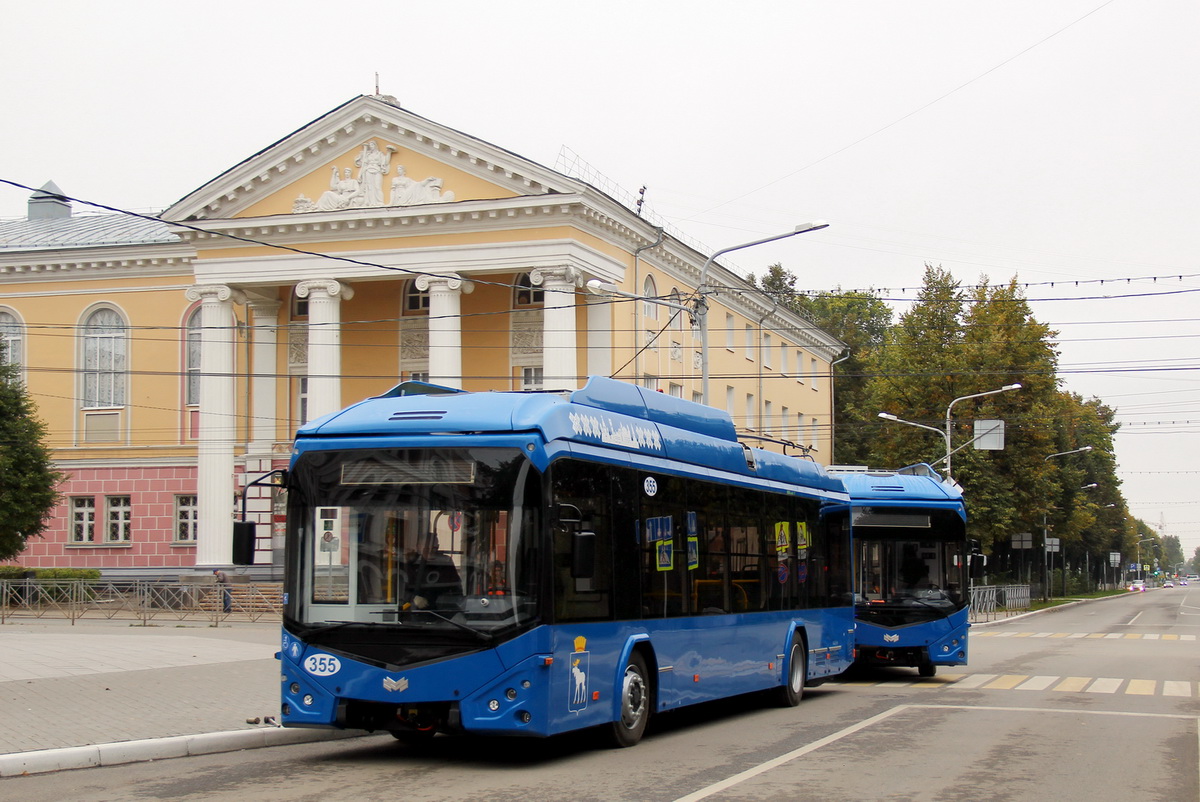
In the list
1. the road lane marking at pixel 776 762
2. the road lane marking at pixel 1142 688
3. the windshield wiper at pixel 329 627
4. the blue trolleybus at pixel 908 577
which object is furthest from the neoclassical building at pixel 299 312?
the windshield wiper at pixel 329 627

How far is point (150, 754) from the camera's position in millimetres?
10859

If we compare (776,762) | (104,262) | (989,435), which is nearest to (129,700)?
(776,762)

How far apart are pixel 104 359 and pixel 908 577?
36.4 metres

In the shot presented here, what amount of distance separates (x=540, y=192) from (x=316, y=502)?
97.7 feet

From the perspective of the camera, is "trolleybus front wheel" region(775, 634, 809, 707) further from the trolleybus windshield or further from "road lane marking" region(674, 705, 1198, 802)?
the trolleybus windshield

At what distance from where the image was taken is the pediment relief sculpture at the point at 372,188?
Answer: 40969 millimetres

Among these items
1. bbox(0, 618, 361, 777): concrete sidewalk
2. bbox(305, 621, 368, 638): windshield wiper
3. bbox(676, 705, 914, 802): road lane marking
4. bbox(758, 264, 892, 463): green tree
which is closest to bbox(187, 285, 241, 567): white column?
bbox(0, 618, 361, 777): concrete sidewalk

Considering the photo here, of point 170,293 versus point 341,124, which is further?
point 170,293

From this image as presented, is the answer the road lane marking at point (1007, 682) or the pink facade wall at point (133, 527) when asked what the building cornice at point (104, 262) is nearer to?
the pink facade wall at point (133, 527)

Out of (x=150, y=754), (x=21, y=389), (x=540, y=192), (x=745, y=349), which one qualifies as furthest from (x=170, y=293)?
(x=150, y=754)

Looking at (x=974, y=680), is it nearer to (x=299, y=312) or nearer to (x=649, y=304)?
(x=649, y=304)

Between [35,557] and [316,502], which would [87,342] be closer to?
[35,557]

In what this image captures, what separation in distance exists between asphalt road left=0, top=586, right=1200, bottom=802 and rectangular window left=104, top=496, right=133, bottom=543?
120 feet

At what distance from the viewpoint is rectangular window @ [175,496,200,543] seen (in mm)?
47688
